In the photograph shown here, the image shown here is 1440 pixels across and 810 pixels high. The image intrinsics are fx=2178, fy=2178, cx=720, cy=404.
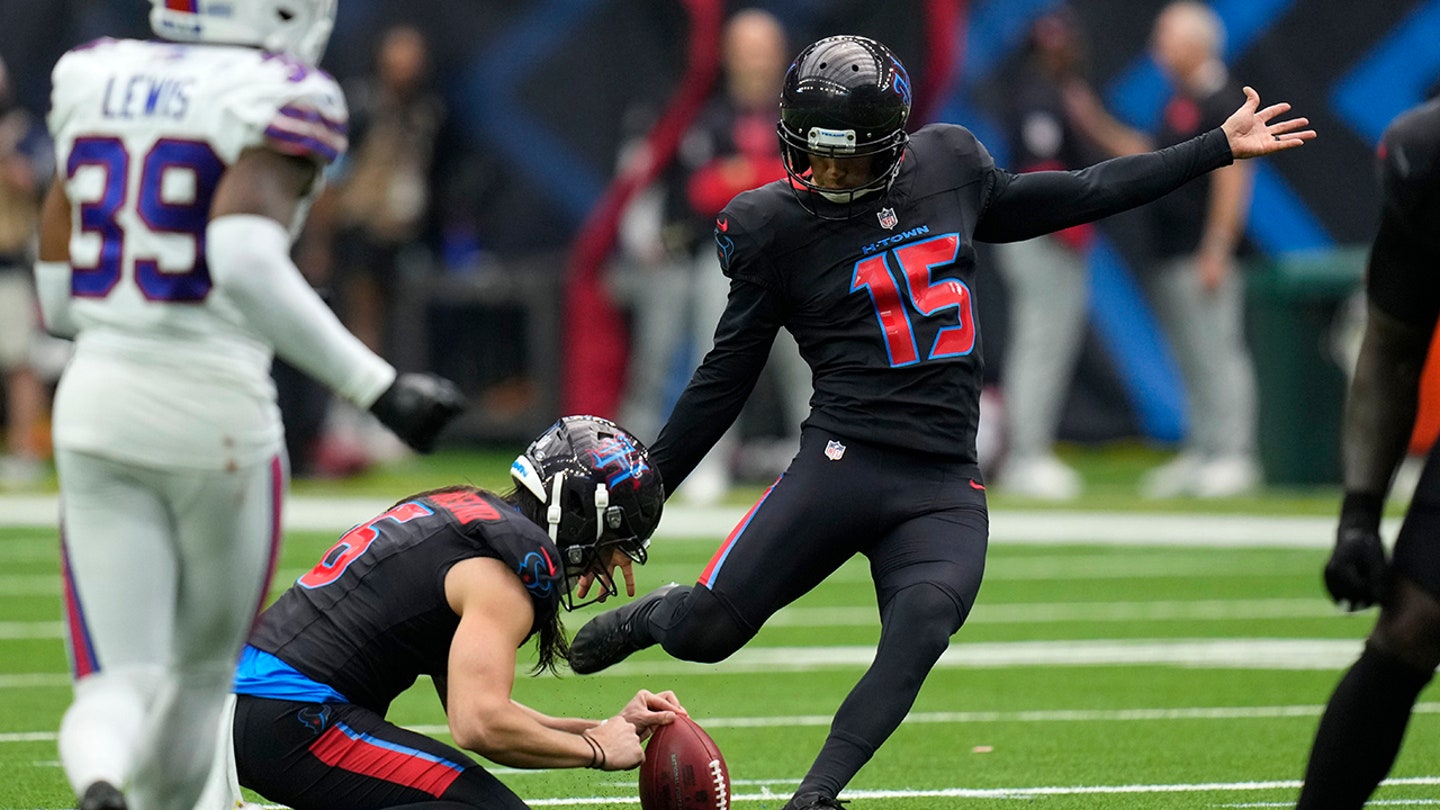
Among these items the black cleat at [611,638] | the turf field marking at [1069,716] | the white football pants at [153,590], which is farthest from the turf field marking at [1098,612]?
the white football pants at [153,590]

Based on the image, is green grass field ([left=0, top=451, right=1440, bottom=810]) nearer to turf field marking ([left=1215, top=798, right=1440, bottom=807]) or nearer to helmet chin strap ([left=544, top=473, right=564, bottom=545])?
turf field marking ([left=1215, top=798, right=1440, bottom=807])

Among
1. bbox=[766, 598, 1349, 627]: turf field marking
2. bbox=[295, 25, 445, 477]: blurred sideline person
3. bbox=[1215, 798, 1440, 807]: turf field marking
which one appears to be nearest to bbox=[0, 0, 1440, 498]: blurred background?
bbox=[295, 25, 445, 477]: blurred sideline person

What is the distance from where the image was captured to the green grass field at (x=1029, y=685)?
5547 mm

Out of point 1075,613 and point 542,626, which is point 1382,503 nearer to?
point 542,626

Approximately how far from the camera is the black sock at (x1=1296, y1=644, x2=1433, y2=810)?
3848mm

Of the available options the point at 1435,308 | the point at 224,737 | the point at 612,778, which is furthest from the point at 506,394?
the point at 1435,308

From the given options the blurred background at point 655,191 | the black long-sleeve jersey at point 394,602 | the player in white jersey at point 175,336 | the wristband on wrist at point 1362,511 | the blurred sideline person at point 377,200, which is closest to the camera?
the player in white jersey at point 175,336

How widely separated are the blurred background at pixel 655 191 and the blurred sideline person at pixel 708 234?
0.08 ft

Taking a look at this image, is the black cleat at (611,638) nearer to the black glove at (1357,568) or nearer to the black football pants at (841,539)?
the black football pants at (841,539)

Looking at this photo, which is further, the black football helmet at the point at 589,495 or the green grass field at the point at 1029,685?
the green grass field at the point at 1029,685

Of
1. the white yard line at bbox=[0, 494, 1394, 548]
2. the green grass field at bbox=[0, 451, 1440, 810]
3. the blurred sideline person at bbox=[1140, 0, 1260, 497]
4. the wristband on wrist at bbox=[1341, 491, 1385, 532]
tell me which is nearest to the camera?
the wristband on wrist at bbox=[1341, 491, 1385, 532]

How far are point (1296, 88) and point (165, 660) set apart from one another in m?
12.4

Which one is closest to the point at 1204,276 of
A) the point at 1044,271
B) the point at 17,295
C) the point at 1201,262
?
the point at 1201,262

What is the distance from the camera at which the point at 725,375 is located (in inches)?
206
